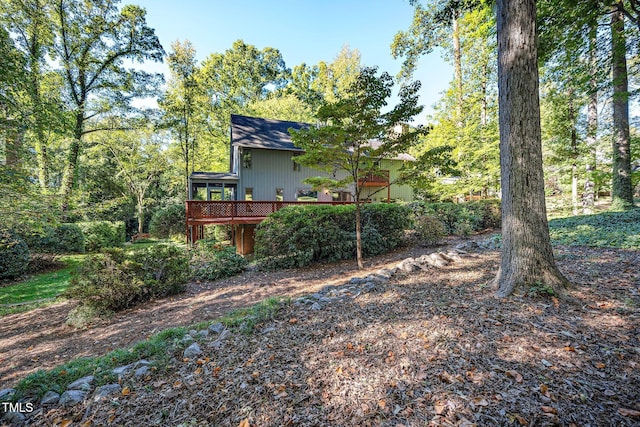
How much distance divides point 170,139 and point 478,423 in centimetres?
2600

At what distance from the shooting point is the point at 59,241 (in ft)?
37.3

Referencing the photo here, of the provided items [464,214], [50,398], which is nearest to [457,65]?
[464,214]

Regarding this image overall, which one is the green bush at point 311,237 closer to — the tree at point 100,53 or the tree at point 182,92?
the tree at point 100,53

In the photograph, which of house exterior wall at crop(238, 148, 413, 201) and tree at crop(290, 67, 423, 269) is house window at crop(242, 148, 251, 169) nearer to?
house exterior wall at crop(238, 148, 413, 201)

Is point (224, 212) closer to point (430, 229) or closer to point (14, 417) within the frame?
point (430, 229)

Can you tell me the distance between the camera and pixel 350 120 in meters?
6.41

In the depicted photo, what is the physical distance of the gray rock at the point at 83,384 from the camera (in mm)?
2263

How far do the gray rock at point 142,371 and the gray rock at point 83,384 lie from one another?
0.34 m

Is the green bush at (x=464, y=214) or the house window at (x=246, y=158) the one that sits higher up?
the house window at (x=246, y=158)

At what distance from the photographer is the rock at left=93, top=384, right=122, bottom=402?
7.03 ft

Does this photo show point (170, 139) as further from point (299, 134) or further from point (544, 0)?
Answer: point (544, 0)

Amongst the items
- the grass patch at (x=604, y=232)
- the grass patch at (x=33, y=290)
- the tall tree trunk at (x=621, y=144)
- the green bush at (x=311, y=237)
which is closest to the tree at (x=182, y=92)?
the grass patch at (x=33, y=290)

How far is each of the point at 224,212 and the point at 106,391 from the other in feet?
29.9

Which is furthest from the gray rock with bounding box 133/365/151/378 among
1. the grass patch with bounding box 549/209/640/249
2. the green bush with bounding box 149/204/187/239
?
the green bush with bounding box 149/204/187/239
